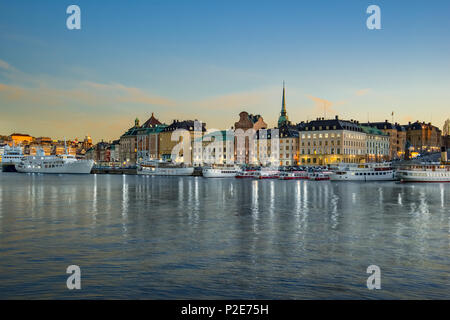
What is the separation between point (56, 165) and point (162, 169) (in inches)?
1685

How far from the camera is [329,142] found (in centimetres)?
14638

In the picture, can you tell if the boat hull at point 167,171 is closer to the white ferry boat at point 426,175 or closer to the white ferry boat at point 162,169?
the white ferry boat at point 162,169

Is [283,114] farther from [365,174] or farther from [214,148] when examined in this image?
[365,174]

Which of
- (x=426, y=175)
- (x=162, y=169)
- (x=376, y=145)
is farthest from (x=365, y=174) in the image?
(x=376, y=145)

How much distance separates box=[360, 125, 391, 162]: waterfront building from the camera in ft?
537

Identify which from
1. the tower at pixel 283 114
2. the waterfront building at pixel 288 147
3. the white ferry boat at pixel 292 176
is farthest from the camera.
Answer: the tower at pixel 283 114

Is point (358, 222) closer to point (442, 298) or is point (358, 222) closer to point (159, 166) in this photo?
point (442, 298)

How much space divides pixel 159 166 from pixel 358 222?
121402 millimetres

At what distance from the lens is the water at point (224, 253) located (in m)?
14.9

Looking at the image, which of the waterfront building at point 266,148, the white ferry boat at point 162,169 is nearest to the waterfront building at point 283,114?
the waterfront building at point 266,148

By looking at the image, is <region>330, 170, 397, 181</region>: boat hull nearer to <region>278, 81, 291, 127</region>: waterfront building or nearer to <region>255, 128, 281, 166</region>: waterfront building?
<region>255, 128, 281, 166</region>: waterfront building

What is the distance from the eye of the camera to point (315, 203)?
149ft

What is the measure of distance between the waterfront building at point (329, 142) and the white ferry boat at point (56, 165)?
246 ft
